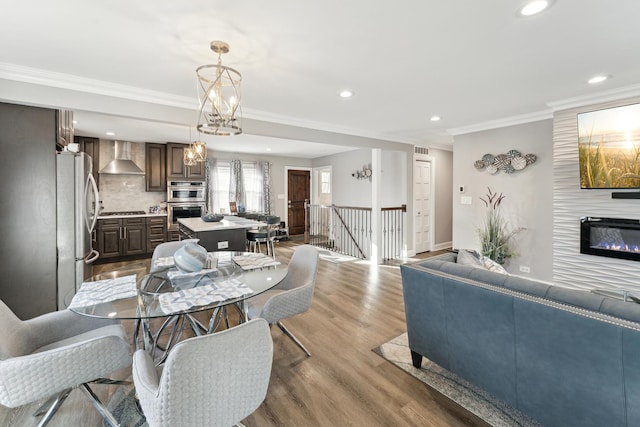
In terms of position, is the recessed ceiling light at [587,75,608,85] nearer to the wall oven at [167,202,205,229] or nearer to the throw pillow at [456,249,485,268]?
the throw pillow at [456,249,485,268]

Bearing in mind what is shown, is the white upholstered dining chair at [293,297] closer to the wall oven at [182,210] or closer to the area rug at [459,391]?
the area rug at [459,391]

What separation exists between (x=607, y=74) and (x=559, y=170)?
1.26 meters

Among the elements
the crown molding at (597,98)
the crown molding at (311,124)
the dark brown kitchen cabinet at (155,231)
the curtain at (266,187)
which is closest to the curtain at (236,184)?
the curtain at (266,187)

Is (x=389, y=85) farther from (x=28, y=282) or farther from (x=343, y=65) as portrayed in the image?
(x=28, y=282)

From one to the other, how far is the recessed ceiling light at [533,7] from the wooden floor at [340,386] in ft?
8.33

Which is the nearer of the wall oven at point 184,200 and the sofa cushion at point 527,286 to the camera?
the sofa cushion at point 527,286

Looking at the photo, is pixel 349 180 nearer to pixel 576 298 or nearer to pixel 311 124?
pixel 311 124

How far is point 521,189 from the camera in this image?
4.34 meters

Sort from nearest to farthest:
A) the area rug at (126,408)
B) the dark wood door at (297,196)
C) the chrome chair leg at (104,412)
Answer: the chrome chair leg at (104,412), the area rug at (126,408), the dark wood door at (297,196)

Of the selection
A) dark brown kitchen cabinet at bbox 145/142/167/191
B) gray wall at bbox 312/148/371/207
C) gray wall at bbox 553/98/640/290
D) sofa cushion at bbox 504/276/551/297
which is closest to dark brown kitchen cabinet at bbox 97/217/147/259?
dark brown kitchen cabinet at bbox 145/142/167/191

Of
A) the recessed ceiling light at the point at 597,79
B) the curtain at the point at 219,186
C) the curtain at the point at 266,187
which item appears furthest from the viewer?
the curtain at the point at 266,187

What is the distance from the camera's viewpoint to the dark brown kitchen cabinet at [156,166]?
6184mm

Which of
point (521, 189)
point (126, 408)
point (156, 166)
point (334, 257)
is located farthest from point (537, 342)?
point (156, 166)

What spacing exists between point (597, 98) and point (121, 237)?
25.8ft
